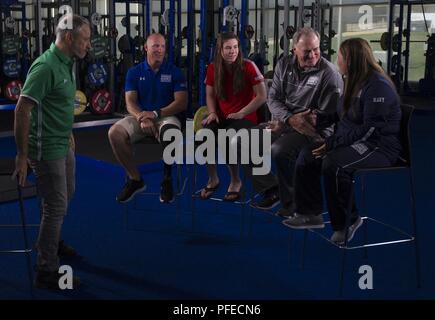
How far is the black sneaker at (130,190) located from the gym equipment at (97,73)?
3.25 meters

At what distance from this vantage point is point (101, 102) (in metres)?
5.97

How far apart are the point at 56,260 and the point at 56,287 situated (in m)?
0.10

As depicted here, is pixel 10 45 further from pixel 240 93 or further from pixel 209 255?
pixel 209 255

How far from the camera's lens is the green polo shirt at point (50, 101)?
6.46 feet

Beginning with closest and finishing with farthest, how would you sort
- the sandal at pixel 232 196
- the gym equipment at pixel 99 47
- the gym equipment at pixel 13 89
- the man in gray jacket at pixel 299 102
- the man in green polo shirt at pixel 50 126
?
the man in green polo shirt at pixel 50 126 < the man in gray jacket at pixel 299 102 < the sandal at pixel 232 196 < the gym equipment at pixel 99 47 < the gym equipment at pixel 13 89

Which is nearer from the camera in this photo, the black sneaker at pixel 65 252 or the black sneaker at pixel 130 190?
the black sneaker at pixel 65 252

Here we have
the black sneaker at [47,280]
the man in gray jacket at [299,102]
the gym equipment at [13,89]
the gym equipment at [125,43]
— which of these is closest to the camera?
the black sneaker at [47,280]

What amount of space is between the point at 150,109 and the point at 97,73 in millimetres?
3141

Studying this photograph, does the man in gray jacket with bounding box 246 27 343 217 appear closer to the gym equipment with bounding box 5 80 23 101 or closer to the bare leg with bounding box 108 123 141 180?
the bare leg with bounding box 108 123 141 180

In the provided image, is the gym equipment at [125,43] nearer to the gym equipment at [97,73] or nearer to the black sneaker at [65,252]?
the gym equipment at [97,73]

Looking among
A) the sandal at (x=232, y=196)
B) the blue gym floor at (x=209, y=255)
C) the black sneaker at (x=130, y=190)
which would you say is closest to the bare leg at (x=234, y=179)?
the sandal at (x=232, y=196)

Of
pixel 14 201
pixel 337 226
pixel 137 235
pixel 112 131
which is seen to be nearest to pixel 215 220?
pixel 137 235

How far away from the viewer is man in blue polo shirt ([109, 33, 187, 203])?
281cm

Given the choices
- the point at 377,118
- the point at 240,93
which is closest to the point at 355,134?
the point at 377,118
